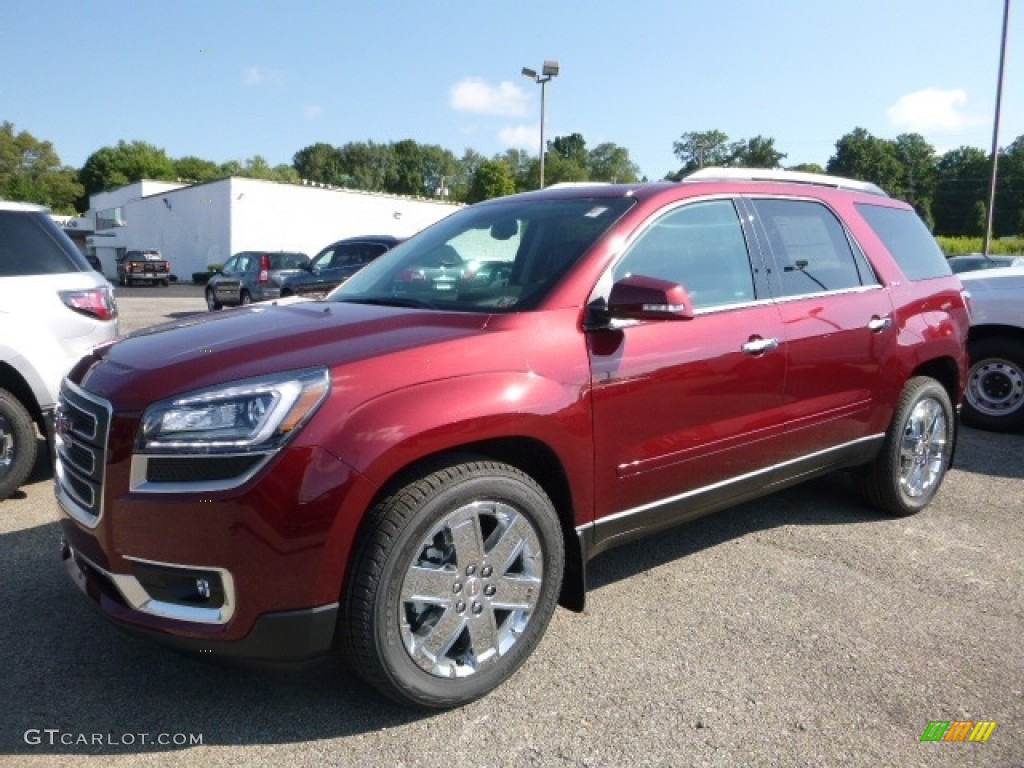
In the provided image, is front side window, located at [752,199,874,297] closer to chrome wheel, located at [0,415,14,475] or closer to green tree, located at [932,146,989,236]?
chrome wheel, located at [0,415,14,475]

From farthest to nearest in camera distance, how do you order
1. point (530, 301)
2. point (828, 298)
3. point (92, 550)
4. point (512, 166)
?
point (512, 166) < point (828, 298) < point (530, 301) < point (92, 550)

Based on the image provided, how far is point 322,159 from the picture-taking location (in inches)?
4643

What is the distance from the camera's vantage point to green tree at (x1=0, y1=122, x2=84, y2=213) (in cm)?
8400

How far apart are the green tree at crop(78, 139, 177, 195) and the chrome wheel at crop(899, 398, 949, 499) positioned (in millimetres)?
113186

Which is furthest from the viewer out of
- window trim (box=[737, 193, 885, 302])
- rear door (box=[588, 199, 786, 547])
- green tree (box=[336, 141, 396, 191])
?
green tree (box=[336, 141, 396, 191])

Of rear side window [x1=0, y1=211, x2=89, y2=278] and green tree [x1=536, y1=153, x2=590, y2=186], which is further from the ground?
green tree [x1=536, y1=153, x2=590, y2=186]

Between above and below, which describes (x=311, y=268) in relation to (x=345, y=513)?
above

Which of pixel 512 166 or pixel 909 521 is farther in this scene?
pixel 512 166

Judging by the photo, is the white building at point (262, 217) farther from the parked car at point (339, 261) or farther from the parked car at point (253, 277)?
the parked car at point (339, 261)

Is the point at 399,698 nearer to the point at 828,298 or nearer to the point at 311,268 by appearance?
the point at 828,298

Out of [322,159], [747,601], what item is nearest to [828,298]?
[747,601]

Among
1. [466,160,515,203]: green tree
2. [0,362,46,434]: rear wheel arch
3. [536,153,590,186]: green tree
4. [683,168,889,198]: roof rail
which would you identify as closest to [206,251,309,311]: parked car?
[0,362,46,434]: rear wheel arch

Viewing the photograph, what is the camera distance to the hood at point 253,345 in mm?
2355

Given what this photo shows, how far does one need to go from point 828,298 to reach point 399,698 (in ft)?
8.80
